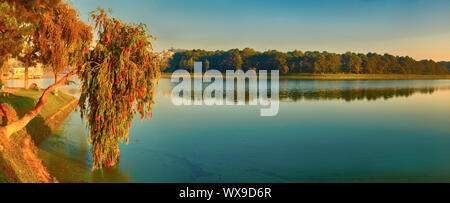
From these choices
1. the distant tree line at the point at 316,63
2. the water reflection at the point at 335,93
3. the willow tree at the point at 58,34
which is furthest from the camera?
the distant tree line at the point at 316,63

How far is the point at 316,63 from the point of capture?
123 metres

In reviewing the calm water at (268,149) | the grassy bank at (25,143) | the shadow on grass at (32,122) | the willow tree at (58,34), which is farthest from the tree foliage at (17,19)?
the shadow on grass at (32,122)

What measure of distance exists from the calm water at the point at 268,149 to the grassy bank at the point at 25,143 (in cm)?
70

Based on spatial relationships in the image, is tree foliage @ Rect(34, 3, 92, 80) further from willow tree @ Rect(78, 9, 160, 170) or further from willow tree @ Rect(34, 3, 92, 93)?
willow tree @ Rect(78, 9, 160, 170)

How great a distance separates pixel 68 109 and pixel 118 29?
2047 cm

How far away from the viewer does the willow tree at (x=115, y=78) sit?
39.6 feet

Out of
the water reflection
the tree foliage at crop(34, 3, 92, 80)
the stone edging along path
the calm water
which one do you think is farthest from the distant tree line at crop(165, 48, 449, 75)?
the tree foliage at crop(34, 3, 92, 80)

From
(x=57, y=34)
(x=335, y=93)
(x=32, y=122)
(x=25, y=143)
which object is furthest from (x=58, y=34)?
(x=335, y=93)

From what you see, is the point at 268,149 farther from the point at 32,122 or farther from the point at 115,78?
the point at 32,122

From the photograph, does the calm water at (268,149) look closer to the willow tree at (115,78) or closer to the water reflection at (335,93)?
the willow tree at (115,78)

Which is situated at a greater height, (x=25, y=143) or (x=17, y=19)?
(x=17, y=19)

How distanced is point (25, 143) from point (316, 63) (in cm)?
11610

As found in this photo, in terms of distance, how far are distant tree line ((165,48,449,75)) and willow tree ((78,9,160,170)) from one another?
116m
